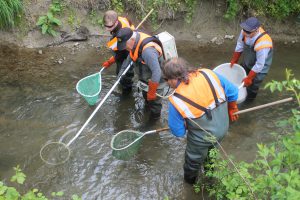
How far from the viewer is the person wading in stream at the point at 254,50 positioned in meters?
5.74

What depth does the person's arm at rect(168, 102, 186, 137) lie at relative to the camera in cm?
429

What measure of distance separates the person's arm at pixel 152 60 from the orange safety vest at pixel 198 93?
1061 millimetres

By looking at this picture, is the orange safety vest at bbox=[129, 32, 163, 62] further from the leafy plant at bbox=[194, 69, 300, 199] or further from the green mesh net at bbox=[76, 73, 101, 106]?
the leafy plant at bbox=[194, 69, 300, 199]

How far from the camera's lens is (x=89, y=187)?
5.39m

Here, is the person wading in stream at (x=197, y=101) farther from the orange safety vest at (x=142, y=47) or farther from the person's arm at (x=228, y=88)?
the orange safety vest at (x=142, y=47)

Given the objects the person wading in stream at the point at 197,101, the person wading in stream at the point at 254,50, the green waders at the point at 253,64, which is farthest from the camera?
the green waders at the point at 253,64

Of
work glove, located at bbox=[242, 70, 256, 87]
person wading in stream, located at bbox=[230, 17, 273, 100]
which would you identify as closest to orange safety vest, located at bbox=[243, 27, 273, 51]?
person wading in stream, located at bbox=[230, 17, 273, 100]

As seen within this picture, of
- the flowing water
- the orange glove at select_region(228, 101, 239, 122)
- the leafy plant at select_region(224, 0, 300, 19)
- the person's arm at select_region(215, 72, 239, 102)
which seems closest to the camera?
the person's arm at select_region(215, 72, 239, 102)

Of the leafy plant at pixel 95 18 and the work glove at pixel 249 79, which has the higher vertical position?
the leafy plant at pixel 95 18

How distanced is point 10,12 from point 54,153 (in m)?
3.64

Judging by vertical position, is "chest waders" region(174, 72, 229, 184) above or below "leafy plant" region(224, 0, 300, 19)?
below

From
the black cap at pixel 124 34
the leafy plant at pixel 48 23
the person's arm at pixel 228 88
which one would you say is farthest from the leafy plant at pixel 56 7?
the person's arm at pixel 228 88

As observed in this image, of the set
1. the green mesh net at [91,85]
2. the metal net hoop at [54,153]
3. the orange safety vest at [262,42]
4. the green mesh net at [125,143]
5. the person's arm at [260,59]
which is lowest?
the metal net hoop at [54,153]

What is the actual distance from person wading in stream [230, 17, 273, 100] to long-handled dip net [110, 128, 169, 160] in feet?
6.91
